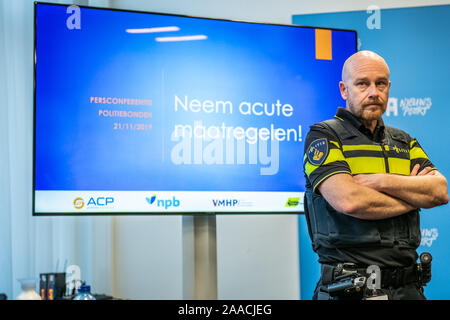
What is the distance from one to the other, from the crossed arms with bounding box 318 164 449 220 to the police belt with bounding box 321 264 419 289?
20 cm

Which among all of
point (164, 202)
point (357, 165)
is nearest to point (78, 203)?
point (164, 202)

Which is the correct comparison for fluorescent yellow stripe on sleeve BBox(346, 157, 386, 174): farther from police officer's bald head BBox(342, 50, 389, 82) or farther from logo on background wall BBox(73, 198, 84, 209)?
logo on background wall BBox(73, 198, 84, 209)

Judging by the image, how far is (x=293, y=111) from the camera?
3230 millimetres

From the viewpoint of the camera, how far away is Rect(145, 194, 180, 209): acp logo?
2.97m

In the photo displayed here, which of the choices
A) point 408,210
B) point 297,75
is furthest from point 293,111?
point 408,210

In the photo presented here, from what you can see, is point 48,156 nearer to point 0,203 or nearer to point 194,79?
point 0,203

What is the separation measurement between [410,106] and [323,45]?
3.48ft

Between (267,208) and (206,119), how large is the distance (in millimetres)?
629

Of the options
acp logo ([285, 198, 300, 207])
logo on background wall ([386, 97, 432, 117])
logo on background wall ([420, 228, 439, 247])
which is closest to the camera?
acp logo ([285, 198, 300, 207])

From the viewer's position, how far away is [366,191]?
Result: 198cm

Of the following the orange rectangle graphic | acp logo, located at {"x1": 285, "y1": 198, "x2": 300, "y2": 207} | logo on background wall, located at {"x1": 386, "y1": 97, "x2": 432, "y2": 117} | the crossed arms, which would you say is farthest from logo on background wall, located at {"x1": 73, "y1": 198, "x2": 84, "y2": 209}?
logo on background wall, located at {"x1": 386, "y1": 97, "x2": 432, "y2": 117}

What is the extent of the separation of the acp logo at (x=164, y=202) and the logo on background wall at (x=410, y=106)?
186 cm

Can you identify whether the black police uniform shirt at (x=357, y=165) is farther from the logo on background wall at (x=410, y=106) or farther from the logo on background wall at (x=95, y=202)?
the logo on background wall at (x=410, y=106)
